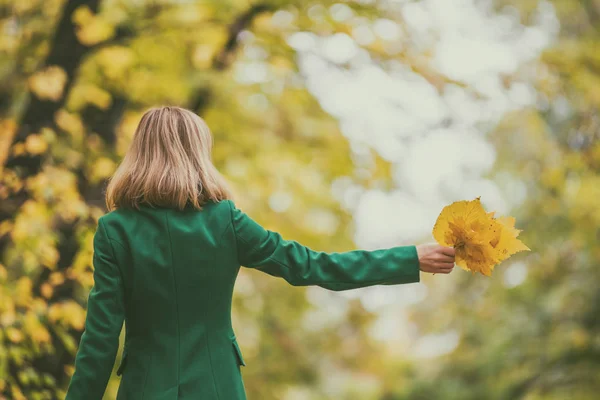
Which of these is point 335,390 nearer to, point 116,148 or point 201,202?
point 116,148

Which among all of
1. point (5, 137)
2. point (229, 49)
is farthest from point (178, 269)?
point (229, 49)

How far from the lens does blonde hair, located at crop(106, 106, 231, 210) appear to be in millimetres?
2264

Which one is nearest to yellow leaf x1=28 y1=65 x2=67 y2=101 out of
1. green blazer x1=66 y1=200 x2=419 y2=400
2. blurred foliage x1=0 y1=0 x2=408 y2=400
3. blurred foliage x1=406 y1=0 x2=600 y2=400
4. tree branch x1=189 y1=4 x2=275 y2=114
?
blurred foliage x1=0 y1=0 x2=408 y2=400

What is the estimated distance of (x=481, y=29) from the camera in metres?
6.80

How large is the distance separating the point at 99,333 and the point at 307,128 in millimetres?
4690

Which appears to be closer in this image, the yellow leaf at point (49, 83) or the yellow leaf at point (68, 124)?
the yellow leaf at point (49, 83)

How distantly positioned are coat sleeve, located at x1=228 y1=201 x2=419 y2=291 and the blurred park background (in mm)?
1610

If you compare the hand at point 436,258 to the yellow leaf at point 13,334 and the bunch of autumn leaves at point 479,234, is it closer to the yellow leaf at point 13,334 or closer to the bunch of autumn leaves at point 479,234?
the bunch of autumn leaves at point 479,234

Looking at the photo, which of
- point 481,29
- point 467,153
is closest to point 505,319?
point 467,153

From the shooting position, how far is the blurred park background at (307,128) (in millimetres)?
4348

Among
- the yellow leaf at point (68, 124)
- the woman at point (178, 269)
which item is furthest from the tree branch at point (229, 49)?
the woman at point (178, 269)

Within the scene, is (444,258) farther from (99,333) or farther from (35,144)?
(35,144)

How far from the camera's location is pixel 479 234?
90.0 inches

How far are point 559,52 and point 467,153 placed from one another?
58.1 inches
